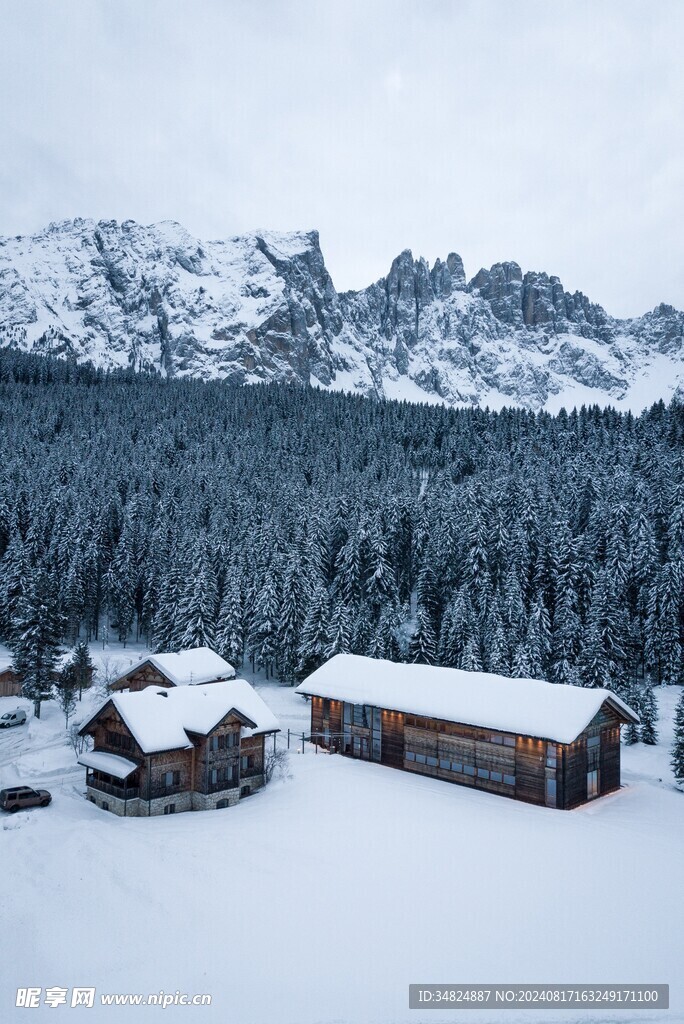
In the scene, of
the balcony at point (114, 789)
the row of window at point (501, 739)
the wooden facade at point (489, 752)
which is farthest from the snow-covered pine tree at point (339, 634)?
the balcony at point (114, 789)

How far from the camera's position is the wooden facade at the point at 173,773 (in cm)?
3086

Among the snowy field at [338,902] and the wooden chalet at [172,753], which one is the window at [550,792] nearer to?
the snowy field at [338,902]

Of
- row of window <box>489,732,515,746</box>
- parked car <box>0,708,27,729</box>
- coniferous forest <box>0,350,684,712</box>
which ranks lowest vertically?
parked car <box>0,708,27,729</box>

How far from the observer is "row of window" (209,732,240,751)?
32031mm

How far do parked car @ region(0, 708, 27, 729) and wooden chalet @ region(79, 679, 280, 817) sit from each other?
15586 millimetres

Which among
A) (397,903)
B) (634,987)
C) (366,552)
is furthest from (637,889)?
(366,552)

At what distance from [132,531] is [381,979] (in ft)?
236

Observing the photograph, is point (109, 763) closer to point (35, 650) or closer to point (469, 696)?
point (469, 696)

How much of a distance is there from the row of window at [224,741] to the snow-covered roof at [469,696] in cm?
790

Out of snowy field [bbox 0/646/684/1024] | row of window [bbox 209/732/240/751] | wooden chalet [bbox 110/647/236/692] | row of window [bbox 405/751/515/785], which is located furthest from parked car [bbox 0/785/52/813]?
row of window [bbox 405/751/515/785]

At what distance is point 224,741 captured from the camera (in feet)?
107

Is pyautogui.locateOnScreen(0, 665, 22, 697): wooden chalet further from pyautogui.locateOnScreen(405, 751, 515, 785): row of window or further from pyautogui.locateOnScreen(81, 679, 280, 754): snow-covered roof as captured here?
pyautogui.locateOnScreen(405, 751, 515, 785): row of window

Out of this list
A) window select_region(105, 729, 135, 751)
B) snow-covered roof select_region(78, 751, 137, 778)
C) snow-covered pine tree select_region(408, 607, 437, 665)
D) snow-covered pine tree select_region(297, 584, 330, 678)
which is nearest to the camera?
snow-covered roof select_region(78, 751, 137, 778)

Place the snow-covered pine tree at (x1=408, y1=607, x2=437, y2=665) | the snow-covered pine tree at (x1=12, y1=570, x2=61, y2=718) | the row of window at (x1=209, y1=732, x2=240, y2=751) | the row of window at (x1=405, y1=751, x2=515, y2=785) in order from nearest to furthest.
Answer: the row of window at (x1=209, y1=732, x2=240, y2=751) → the row of window at (x1=405, y1=751, x2=515, y2=785) → the snow-covered pine tree at (x1=12, y1=570, x2=61, y2=718) → the snow-covered pine tree at (x1=408, y1=607, x2=437, y2=665)
